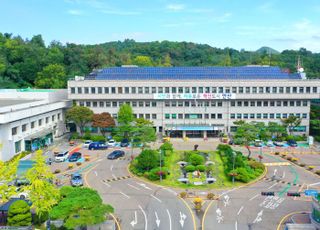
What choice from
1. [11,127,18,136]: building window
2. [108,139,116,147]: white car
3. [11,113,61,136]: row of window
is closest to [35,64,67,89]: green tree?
[11,113,61,136]: row of window

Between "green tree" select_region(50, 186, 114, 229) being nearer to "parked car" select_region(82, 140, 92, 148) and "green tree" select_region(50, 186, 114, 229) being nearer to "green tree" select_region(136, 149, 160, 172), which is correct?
"green tree" select_region(136, 149, 160, 172)

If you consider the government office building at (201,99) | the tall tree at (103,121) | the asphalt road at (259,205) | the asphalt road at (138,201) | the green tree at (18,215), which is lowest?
the asphalt road at (259,205)

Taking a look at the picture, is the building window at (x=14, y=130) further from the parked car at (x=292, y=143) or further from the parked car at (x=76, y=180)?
the parked car at (x=292, y=143)

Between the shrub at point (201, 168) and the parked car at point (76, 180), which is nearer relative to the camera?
the parked car at point (76, 180)

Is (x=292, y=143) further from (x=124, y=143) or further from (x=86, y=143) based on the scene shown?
(x=86, y=143)

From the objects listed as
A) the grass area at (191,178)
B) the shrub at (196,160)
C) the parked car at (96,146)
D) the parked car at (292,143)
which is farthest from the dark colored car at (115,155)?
the parked car at (292,143)

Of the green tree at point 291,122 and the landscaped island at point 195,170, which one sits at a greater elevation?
the green tree at point 291,122

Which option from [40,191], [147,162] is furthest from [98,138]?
[40,191]
